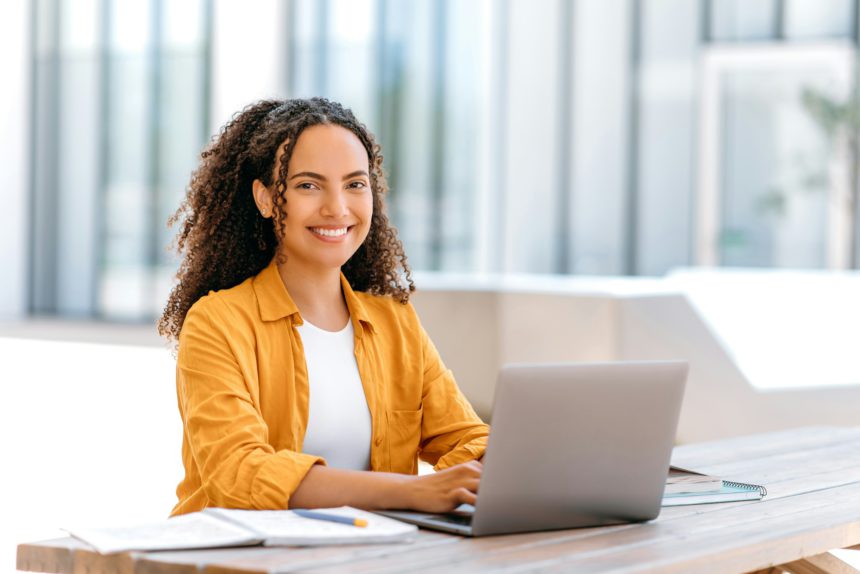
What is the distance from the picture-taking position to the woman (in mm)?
1632

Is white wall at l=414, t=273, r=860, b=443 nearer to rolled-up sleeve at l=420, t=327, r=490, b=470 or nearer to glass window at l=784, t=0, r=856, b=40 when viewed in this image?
rolled-up sleeve at l=420, t=327, r=490, b=470

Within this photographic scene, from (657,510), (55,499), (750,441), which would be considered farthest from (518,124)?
(657,510)

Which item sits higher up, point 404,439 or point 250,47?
point 250,47

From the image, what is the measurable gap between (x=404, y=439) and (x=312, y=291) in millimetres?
254

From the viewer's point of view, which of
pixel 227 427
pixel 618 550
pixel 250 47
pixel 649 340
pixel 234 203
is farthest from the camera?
pixel 250 47

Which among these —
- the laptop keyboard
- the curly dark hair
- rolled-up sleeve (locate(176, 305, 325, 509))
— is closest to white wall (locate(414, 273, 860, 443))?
the curly dark hair

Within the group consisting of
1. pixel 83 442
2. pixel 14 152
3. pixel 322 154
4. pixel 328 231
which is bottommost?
pixel 83 442

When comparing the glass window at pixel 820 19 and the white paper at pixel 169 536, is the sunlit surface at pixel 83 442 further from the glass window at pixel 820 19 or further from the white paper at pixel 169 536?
the glass window at pixel 820 19

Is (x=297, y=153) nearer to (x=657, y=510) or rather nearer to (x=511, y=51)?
(x=657, y=510)

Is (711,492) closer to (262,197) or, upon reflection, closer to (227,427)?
(227,427)

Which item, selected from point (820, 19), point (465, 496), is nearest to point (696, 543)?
point (465, 496)

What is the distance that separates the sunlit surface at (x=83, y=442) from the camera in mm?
3609

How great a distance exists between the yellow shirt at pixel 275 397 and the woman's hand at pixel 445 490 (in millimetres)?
137

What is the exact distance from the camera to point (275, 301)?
179 centimetres
